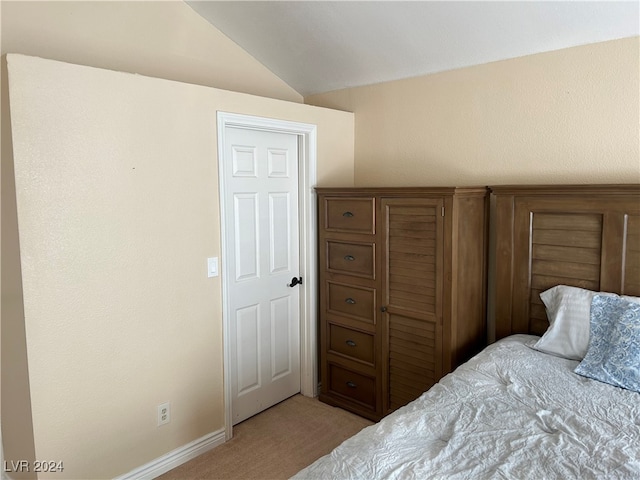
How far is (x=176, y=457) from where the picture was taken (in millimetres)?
2574

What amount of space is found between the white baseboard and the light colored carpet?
0.10 ft

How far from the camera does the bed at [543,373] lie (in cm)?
145

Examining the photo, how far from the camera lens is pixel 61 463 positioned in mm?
2145

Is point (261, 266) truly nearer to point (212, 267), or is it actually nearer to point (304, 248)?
point (304, 248)

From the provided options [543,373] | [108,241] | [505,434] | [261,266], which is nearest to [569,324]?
[543,373]

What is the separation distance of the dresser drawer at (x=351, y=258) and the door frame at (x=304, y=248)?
188mm

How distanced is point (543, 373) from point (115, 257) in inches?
83.9

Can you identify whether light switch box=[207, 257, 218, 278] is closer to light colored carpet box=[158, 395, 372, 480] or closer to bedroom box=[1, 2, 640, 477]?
bedroom box=[1, 2, 640, 477]

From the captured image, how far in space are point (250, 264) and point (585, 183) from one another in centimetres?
209

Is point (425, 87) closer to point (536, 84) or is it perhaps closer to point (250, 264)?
point (536, 84)

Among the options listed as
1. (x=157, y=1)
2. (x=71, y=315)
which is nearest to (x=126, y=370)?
(x=71, y=315)

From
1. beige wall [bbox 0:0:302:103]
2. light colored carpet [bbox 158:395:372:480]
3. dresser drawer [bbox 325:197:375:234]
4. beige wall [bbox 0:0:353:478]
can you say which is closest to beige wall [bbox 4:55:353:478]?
beige wall [bbox 0:0:353:478]

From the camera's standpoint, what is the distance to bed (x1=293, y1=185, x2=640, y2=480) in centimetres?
145

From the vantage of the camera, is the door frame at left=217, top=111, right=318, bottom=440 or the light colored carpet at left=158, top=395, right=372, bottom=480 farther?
the door frame at left=217, top=111, right=318, bottom=440
